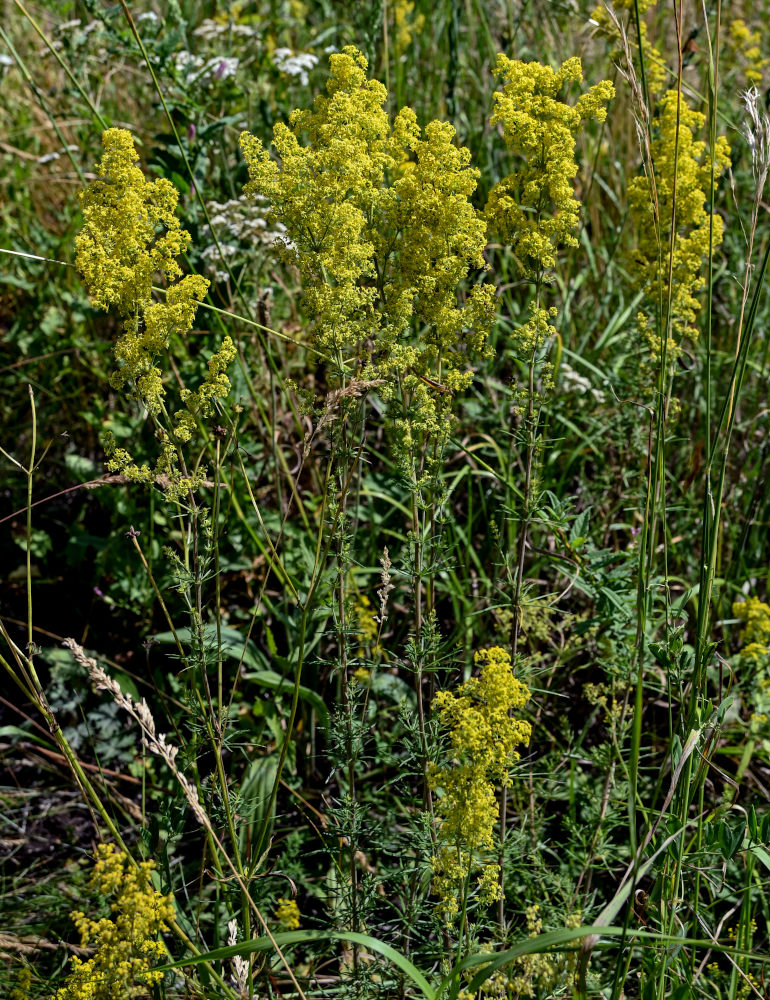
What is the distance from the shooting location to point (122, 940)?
1.69 meters

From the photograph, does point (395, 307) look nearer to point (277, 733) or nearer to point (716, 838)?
point (716, 838)

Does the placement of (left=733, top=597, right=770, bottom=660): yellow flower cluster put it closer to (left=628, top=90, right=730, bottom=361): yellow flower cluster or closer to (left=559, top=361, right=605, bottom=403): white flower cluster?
(left=628, top=90, right=730, bottom=361): yellow flower cluster

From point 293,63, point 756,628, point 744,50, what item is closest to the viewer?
point 756,628

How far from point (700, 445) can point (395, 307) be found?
217 centimetres

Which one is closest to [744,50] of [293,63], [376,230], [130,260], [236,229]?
[293,63]

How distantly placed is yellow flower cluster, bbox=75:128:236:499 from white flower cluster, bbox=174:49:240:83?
179 centimetres

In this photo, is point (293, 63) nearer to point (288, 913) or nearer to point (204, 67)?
point (204, 67)

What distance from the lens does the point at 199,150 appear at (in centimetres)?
321

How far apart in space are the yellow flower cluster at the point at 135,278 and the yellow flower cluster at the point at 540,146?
731 mm

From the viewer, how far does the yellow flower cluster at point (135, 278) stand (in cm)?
184

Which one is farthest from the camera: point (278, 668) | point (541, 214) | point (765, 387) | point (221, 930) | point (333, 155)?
point (765, 387)

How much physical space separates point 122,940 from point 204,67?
3.24 meters

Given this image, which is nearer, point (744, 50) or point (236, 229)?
point (236, 229)

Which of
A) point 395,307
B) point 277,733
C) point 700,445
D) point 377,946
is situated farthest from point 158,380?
point 700,445
